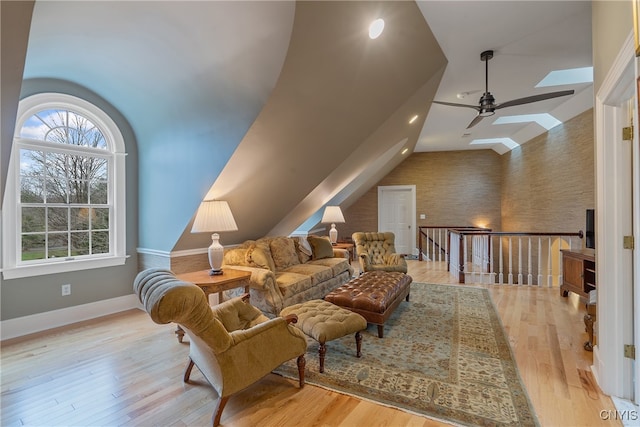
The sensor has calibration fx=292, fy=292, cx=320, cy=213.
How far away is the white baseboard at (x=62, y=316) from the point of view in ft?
9.84

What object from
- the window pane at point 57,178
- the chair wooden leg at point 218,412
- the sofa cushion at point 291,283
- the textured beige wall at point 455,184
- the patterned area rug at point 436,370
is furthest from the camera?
the textured beige wall at point 455,184

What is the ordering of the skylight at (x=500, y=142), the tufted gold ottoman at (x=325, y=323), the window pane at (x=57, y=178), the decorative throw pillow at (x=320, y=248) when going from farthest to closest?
the skylight at (x=500, y=142) < the decorative throw pillow at (x=320, y=248) < the window pane at (x=57, y=178) < the tufted gold ottoman at (x=325, y=323)

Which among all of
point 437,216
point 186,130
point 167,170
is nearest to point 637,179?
point 186,130

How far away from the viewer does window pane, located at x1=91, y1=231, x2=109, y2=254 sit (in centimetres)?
367

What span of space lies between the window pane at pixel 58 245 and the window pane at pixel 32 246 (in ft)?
0.26

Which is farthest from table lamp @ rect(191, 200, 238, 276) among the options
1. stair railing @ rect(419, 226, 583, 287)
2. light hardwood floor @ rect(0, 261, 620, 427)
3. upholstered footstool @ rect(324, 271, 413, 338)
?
stair railing @ rect(419, 226, 583, 287)

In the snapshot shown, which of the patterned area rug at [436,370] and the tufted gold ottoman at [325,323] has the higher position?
the tufted gold ottoman at [325,323]

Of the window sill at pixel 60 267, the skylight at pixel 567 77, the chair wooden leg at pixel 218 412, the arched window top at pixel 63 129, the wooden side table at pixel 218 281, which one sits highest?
the skylight at pixel 567 77

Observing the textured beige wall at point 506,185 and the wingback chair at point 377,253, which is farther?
the textured beige wall at point 506,185

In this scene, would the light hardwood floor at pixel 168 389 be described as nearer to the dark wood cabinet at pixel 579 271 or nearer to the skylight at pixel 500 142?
the dark wood cabinet at pixel 579 271

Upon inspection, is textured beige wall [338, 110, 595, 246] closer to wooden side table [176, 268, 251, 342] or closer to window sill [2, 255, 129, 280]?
wooden side table [176, 268, 251, 342]

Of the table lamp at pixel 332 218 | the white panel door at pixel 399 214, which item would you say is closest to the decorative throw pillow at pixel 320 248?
the table lamp at pixel 332 218

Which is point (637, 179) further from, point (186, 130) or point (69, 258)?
point (69, 258)

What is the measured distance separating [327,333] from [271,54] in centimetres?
222
